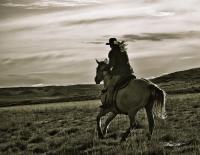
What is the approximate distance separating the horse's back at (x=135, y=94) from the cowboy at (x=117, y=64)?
488 millimetres

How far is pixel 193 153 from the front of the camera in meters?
9.70

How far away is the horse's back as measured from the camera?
13266 mm

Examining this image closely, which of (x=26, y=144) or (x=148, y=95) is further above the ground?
(x=148, y=95)

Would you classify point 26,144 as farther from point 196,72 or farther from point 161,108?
point 196,72

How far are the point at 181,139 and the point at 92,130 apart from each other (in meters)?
5.19

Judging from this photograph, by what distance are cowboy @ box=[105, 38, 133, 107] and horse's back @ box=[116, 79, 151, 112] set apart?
0.49 meters

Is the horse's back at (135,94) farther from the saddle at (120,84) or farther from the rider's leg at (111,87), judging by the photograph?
the rider's leg at (111,87)

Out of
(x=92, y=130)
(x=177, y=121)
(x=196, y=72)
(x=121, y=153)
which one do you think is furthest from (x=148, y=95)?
(x=196, y=72)

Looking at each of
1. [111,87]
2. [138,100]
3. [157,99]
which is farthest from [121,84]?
[157,99]

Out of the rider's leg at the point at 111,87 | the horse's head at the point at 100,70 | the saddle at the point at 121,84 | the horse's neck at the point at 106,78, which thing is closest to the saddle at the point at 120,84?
the saddle at the point at 121,84

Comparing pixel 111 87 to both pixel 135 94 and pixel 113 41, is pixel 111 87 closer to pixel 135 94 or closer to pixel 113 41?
pixel 135 94

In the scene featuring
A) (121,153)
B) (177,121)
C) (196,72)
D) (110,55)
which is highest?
(110,55)

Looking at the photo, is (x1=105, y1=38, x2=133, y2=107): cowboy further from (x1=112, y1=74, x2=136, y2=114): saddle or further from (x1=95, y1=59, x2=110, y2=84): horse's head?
(x1=95, y1=59, x2=110, y2=84): horse's head

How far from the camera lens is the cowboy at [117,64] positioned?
13773 millimetres
